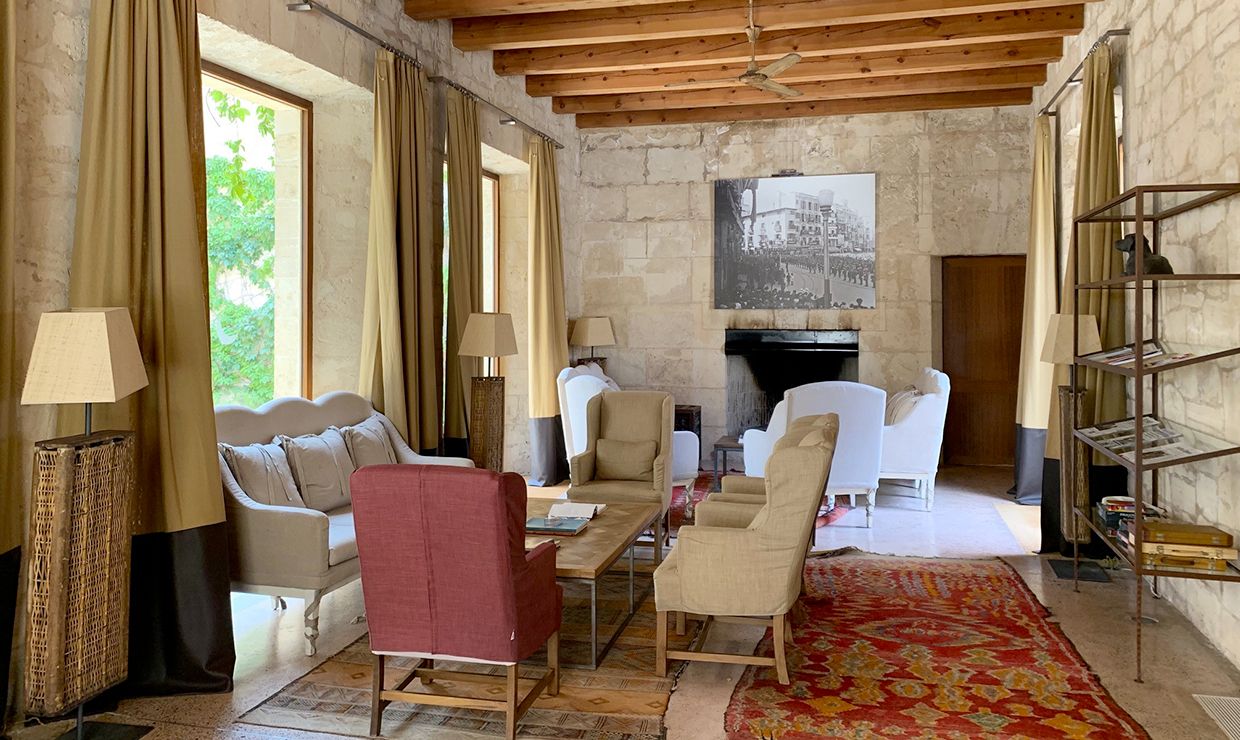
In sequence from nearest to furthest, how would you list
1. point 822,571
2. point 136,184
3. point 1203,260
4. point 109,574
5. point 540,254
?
point 109,574 < point 136,184 < point 1203,260 < point 822,571 < point 540,254

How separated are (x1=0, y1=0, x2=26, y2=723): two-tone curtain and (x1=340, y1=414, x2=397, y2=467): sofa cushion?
2096 millimetres

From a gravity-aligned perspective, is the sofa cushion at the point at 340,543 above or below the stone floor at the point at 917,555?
above

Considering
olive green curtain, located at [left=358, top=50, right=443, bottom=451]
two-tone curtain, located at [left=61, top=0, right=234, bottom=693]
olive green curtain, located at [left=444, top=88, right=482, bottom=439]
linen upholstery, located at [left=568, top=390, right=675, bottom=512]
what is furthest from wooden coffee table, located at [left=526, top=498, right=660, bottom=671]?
olive green curtain, located at [left=444, top=88, right=482, bottom=439]

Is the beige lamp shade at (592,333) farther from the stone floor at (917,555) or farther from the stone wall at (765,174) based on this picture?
the stone floor at (917,555)

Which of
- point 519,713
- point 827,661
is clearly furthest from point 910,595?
Result: point 519,713

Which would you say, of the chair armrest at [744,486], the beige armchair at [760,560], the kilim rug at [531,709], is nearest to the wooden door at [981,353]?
the chair armrest at [744,486]

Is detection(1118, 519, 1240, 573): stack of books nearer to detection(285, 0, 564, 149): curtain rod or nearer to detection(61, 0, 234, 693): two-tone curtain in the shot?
detection(61, 0, 234, 693): two-tone curtain

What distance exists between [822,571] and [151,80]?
14.7ft

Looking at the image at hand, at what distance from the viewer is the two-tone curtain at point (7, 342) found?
129 inches

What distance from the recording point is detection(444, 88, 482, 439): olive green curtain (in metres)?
6.76

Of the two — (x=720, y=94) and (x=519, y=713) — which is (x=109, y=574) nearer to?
(x=519, y=713)

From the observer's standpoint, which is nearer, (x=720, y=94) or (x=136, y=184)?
(x=136, y=184)

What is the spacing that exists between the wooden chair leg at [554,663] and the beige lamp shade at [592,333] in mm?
6216

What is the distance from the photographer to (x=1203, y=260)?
455cm
